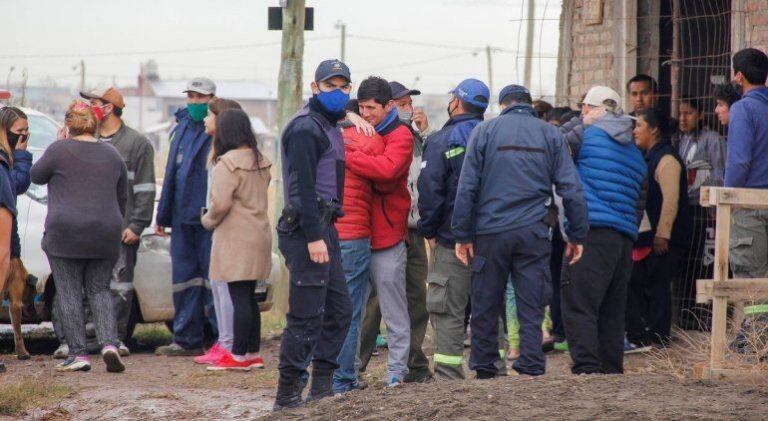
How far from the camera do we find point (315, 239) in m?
6.68

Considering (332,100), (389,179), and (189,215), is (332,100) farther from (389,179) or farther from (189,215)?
(189,215)

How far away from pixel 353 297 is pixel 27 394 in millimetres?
2118

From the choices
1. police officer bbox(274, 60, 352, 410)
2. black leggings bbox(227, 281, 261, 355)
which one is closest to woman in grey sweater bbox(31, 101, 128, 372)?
black leggings bbox(227, 281, 261, 355)

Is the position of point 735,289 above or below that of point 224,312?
above

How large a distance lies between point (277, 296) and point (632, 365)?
170 inches

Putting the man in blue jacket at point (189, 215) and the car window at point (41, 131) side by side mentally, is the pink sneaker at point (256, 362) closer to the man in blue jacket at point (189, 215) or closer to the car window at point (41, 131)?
the man in blue jacket at point (189, 215)

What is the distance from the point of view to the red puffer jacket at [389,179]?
7570 millimetres

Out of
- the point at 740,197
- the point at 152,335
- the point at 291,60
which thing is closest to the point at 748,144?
the point at 740,197

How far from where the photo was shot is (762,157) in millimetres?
7973

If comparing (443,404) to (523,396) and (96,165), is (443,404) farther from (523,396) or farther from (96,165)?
(96,165)

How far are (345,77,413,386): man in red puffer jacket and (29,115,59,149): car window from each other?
13.4ft

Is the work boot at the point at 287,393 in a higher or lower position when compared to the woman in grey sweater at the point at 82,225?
lower

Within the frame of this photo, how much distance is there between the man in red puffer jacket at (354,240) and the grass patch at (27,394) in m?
1.79

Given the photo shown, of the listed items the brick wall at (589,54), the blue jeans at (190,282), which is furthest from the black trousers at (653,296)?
the blue jeans at (190,282)
